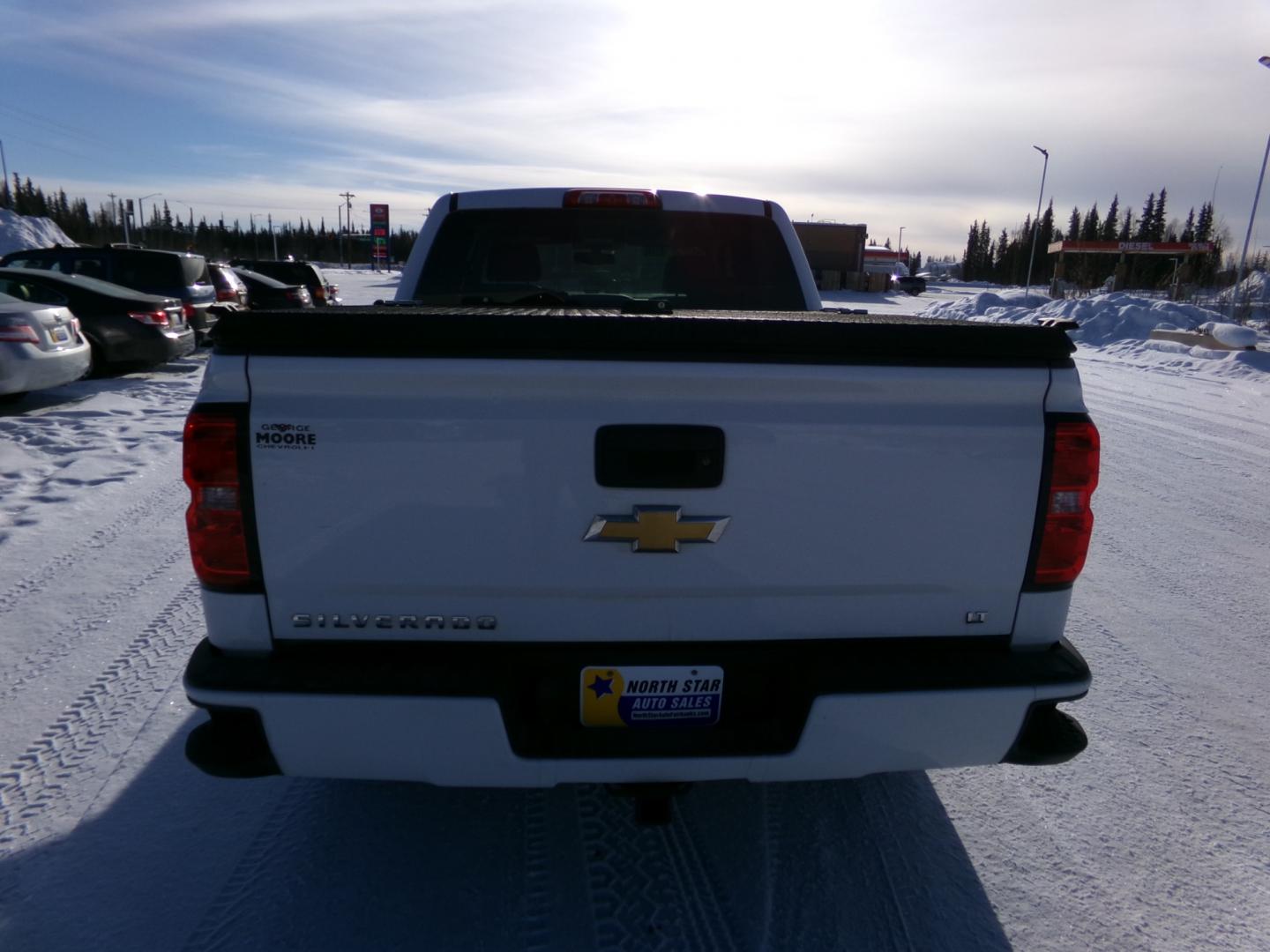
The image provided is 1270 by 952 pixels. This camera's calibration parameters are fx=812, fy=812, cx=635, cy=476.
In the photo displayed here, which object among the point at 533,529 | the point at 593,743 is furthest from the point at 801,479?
the point at 593,743

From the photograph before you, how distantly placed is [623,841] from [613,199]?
107 inches

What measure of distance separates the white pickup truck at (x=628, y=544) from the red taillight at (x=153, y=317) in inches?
452

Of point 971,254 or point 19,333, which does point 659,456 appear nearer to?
point 19,333

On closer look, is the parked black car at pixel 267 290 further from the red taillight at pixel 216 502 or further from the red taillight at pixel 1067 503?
the red taillight at pixel 1067 503

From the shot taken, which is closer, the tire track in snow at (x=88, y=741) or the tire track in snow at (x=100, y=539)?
the tire track in snow at (x=88, y=741)

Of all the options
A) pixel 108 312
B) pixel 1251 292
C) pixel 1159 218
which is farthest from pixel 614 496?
pixel 1159 218

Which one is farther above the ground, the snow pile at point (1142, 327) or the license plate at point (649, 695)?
the license plate at point (649, 695)

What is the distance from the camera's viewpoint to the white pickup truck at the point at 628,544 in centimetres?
188

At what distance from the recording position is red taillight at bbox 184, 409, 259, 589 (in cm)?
187

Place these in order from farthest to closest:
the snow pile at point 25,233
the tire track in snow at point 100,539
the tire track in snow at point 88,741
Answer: the snow pile at point 25,233 → the tire track in snow at point 100,539 → the tire track in snow at point 88,741

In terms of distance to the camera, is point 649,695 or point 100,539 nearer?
point 649,695

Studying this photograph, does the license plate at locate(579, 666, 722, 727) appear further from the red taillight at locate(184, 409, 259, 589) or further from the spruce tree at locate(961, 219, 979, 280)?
the spruce tree at locate(961, 219, 979, 280)

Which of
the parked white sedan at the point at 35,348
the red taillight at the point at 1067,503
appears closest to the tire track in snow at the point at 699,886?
the red taillight at the point at 1067,503

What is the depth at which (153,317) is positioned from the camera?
11750mm
